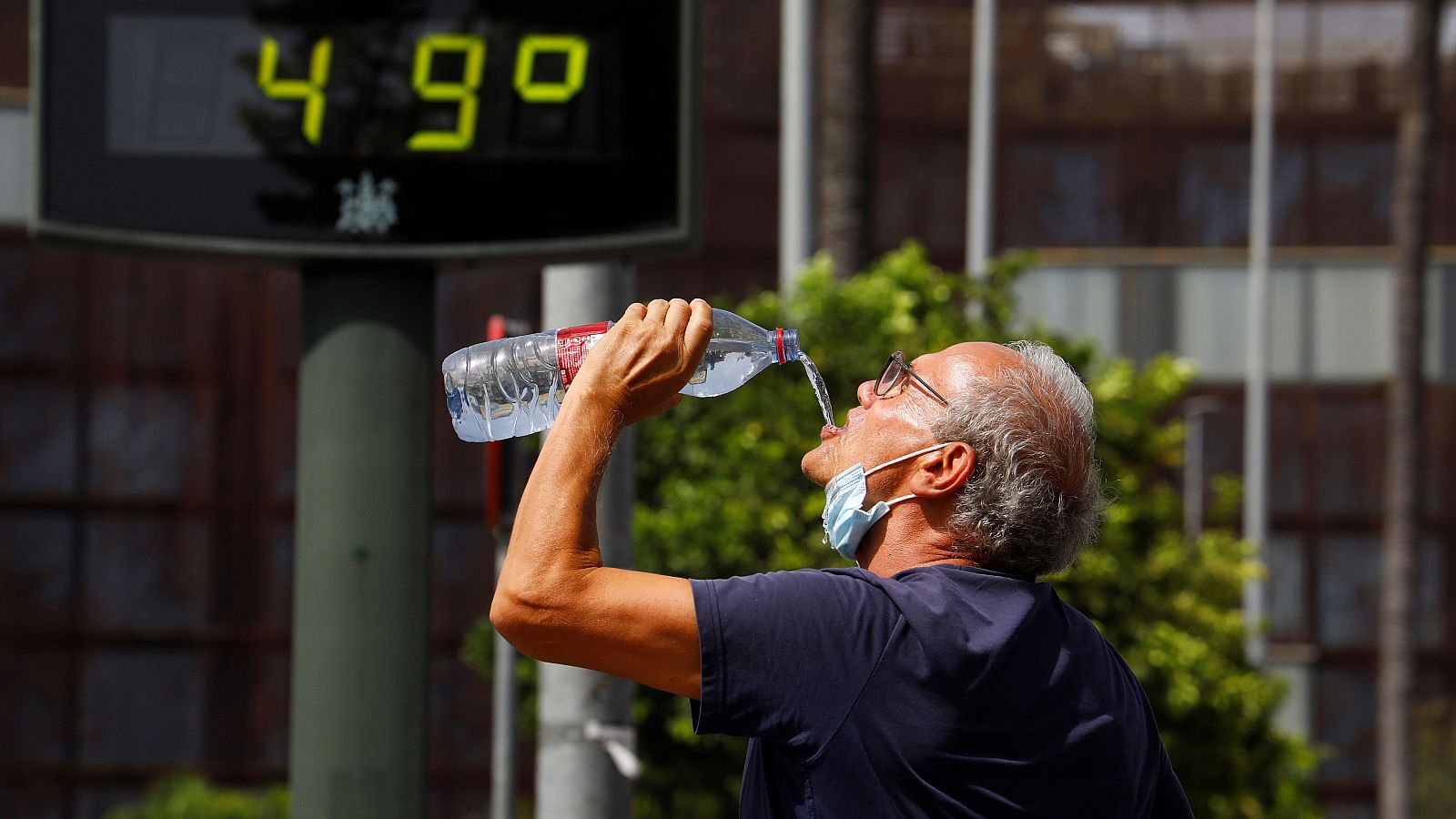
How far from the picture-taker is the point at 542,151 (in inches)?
A: 158

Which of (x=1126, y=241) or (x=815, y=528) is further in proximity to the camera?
(x=1126, y=241)

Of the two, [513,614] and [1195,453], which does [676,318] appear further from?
[1195,453]

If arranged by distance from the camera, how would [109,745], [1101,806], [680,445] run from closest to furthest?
[1101,806] < [680,445] < [109,745]

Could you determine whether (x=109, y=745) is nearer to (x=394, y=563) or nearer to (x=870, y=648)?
(x=394, y=563)

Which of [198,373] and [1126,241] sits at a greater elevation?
[1126,241]

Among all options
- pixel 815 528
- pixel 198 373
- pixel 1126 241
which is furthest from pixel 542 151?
pixel 1126 241

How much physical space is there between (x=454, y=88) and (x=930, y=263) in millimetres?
18208

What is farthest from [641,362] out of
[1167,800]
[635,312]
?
[1167,800]

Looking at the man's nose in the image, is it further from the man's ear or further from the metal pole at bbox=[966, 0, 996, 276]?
the metal pole at bbox=[966, 0, 996, 276]

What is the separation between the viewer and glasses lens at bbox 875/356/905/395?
237cm

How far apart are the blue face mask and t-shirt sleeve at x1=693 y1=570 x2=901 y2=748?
8.4 inches

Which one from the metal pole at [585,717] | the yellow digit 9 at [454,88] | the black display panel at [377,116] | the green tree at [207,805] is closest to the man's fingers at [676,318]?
the black display panel at [377,116]

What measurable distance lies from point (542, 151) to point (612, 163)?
15cm

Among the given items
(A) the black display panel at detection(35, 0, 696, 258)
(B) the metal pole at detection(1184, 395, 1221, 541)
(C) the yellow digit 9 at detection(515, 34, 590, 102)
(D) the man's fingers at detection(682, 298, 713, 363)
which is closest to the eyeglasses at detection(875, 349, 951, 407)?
(D) the man's fingers at detection(682, 298, 713, 363)
